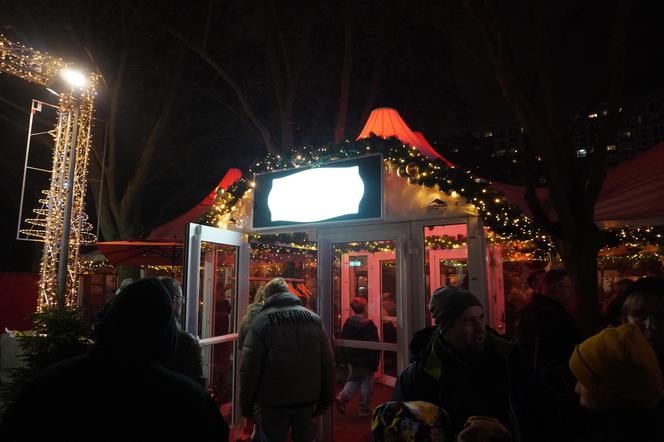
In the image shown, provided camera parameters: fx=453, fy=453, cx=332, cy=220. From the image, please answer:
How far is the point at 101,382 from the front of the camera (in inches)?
61.8

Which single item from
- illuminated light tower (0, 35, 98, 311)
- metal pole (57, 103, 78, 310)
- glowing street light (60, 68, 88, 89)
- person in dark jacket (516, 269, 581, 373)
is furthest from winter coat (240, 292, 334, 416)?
glowing street light (60, 68, 88, 89)

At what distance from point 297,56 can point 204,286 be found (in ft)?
19.8

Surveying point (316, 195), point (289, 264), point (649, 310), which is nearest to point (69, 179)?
point (316, 195)

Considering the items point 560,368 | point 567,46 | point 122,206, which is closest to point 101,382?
point 560,368

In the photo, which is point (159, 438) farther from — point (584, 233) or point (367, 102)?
point (367, 102)

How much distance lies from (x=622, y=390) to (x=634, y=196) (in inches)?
163

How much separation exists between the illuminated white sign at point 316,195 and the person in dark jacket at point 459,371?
2.92m

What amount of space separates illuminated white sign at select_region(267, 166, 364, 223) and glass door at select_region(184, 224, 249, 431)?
0.76 metres

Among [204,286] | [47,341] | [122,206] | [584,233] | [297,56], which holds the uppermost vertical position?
[297,56]

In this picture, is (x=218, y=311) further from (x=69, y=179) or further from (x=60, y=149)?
(x=60, y=149)

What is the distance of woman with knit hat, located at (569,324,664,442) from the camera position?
4.77ft

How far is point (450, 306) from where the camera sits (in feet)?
7.43

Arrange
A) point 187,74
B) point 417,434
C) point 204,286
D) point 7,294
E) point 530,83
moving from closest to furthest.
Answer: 1. point 417,434
2. point 530,83
3. point 204,286
4. point 187,74
5. point 7,294

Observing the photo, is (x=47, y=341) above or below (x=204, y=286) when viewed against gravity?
below
